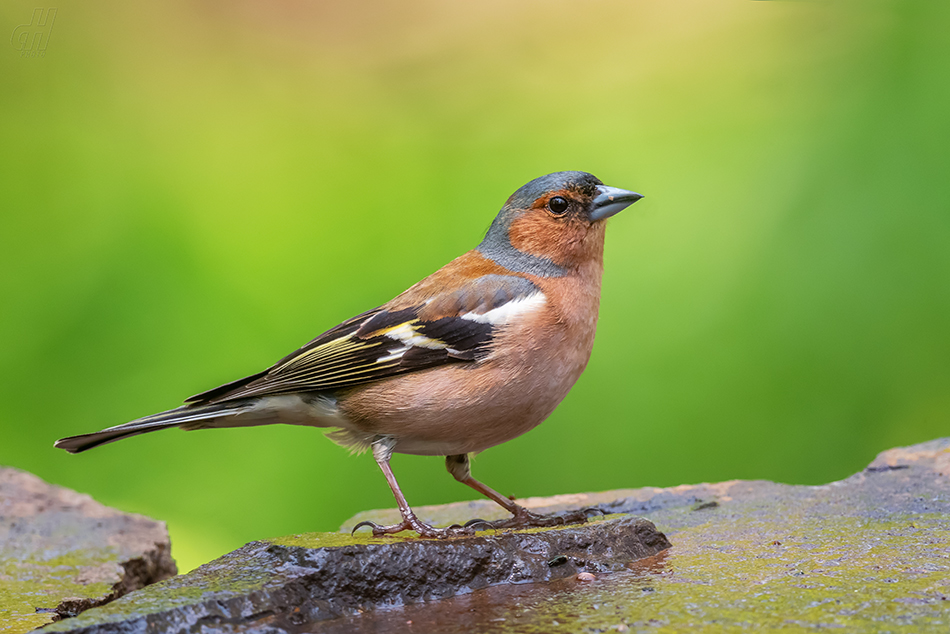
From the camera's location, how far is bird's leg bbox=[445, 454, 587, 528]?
394cm

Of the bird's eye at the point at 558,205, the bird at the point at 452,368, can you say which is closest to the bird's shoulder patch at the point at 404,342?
the bird at the point at 452,368

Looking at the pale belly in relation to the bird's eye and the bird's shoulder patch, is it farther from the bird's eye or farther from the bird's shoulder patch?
the bird's eye

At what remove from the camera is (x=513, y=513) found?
4.09 meters

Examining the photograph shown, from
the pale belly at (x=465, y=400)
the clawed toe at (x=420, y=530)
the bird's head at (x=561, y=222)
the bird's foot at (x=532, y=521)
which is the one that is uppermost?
the bird's head at (x=561, y=222)

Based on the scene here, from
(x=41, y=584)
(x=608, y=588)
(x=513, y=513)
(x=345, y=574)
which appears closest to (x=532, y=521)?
(x=513, y=513)

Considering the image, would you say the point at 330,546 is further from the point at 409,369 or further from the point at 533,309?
the point at 533,309

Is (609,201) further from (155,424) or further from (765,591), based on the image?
(155,424)

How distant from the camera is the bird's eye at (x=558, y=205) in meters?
4.38

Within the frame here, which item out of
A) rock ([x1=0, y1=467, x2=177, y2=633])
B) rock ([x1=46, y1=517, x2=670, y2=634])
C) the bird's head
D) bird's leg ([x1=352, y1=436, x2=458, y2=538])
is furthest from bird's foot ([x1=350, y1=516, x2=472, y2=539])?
the bird's head

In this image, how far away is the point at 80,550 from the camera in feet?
13.7

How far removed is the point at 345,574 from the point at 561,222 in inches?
83.3

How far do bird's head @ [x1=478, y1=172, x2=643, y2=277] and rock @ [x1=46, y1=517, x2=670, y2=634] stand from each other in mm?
1363

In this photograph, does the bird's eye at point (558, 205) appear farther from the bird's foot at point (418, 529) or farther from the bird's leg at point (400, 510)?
the bird's foot at point (418, 529)

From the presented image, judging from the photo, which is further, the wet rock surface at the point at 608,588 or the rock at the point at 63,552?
the rock at the point at 63,552
